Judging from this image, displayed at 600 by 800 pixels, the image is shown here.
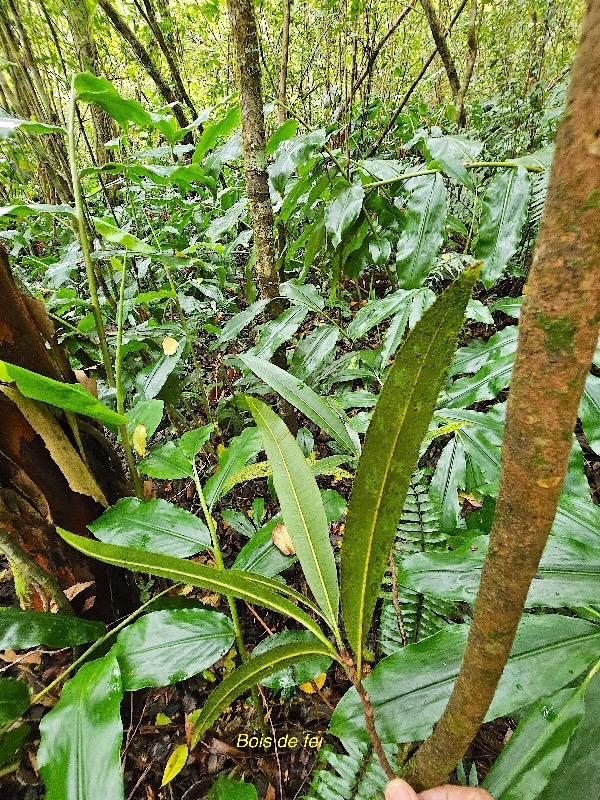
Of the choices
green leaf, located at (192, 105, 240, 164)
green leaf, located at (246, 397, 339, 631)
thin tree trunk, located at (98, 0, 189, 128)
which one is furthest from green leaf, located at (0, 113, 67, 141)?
thin tree trunk, located at (98, 0, 189, 128)

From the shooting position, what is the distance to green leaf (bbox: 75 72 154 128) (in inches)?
36.2

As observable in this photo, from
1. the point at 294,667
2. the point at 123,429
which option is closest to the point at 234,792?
the point at 294,667

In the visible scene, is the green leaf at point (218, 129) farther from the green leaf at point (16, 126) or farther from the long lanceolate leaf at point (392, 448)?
the long lanceolate leaf at point (392, 448)


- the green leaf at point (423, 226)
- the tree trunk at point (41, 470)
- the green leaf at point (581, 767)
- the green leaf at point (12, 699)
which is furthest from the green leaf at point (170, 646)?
the green leaf at point (423, 226)

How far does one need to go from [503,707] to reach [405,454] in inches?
14.0

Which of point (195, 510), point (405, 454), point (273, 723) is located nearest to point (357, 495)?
point (405, 454)

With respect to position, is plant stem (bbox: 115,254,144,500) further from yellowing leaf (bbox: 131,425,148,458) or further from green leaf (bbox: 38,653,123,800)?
green leaf (bbox: 38,653,123,800)

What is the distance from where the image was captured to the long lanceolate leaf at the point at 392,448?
31 centimetres

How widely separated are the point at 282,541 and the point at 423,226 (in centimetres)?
74

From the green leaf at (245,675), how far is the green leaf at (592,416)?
669mm

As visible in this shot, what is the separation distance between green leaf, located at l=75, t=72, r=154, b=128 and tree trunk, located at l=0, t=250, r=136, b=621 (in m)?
0.41

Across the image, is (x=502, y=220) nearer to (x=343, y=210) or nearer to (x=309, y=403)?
(x=343, y=210)

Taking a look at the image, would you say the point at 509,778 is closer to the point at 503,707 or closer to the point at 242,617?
the point at 503,707

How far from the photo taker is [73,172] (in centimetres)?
93
